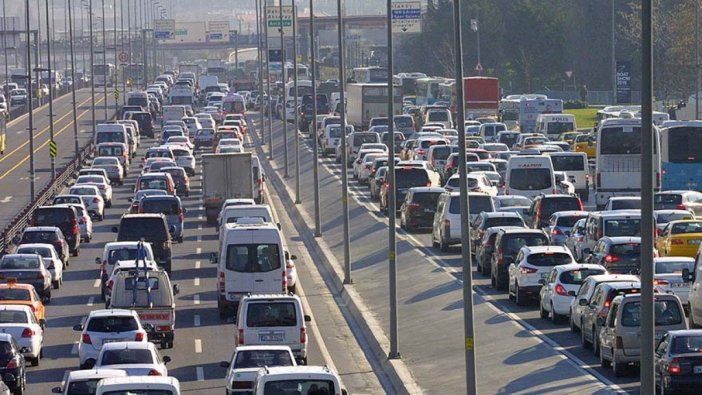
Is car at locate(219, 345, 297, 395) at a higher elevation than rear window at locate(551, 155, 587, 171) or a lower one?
lower

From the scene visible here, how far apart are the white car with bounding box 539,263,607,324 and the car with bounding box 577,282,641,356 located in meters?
2.97

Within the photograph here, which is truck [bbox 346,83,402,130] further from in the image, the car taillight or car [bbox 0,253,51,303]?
Answer: the car taillight

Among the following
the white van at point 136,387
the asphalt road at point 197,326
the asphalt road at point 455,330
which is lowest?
the asphalt road at point 197,326

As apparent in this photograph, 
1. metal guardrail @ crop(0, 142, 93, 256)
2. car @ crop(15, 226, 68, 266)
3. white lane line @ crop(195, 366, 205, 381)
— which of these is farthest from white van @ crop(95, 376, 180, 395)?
metal guardrail @ crop(0, 142, 93, 256)

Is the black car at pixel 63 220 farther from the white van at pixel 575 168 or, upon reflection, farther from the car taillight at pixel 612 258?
the car taillight at pixel 612 258

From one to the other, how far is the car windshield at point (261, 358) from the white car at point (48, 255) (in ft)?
64.0

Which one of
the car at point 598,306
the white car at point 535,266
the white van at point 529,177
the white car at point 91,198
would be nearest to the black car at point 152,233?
the white car at point 535,266

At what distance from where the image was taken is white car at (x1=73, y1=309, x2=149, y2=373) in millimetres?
33125

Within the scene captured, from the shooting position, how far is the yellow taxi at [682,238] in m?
43.5

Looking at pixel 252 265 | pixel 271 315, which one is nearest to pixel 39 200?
pixel 252 265

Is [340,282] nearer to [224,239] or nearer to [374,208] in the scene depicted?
[224,239]

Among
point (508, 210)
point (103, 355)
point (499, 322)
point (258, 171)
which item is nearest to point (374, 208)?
point (258, 171)

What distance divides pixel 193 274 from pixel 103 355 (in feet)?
71.4

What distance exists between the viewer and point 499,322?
1463 inches
